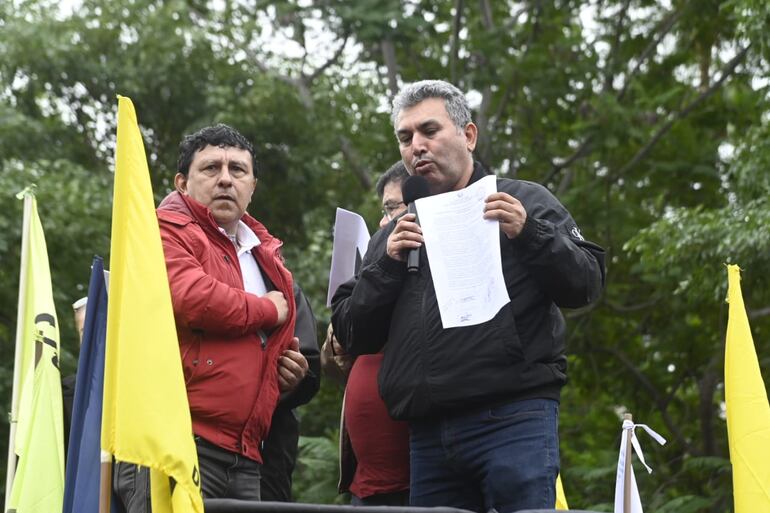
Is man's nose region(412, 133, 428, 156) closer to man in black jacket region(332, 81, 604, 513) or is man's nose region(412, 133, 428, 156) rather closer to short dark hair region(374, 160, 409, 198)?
man in black jacket region(332, 81, 604, 513)

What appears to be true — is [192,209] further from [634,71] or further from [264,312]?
[634,71]

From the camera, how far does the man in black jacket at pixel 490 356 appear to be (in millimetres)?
4098

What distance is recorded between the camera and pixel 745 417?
550cm

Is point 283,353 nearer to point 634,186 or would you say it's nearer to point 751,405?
point 751,405

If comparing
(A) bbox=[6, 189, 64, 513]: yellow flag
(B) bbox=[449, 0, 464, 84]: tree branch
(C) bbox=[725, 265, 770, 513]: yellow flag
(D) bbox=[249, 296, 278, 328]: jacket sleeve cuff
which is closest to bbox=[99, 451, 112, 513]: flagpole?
(D) bbox=[249, 296, 278, 328]: jacket sleeve cuff

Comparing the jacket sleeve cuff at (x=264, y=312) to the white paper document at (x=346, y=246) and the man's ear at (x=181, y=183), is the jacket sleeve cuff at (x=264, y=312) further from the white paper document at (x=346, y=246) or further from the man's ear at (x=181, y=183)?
the white paper document at (x=346, y=246)

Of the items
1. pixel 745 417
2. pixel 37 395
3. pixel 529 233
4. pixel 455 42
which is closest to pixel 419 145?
pixel 529 233

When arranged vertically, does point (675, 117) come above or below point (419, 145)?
above

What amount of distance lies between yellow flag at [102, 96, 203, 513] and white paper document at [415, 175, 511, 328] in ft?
2.70

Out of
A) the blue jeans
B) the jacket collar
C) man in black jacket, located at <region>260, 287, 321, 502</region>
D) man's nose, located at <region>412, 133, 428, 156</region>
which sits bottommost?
the blue jeans

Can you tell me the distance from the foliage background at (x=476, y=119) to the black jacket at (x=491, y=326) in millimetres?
7183

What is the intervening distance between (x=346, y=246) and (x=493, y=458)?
1.59 m

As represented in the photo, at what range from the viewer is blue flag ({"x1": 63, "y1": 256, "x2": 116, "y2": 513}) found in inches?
191

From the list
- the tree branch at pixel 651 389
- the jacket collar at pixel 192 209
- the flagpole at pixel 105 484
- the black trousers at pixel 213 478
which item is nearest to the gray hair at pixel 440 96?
the jacket collar at pixel 192 209
